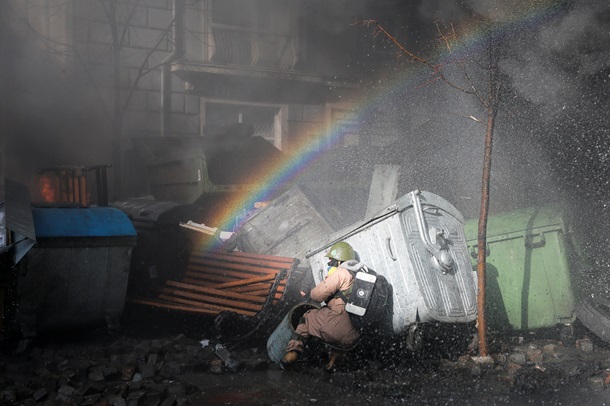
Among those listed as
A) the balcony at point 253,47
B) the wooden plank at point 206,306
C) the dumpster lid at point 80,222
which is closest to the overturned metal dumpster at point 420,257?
the wooden plank at point 206,306

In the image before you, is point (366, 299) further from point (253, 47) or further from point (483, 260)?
point (253, 47)

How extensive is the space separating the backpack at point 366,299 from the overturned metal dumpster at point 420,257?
0.19 m

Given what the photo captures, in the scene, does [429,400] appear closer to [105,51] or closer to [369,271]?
[369,271]

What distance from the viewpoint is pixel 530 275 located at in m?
6.75

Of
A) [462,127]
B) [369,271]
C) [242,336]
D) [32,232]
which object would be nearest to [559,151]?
[462,127]

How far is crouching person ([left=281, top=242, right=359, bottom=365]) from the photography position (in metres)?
5.40

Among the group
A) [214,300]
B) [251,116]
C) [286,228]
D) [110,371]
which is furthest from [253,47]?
[110,371]

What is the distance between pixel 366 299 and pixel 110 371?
2159 mm

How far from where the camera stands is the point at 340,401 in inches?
187

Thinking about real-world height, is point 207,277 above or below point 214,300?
above

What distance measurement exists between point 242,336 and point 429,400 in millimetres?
2113

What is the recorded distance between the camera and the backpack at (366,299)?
536cm

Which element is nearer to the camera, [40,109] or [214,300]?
[214,300]

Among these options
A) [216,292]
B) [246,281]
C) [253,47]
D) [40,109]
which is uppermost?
[253,47]
